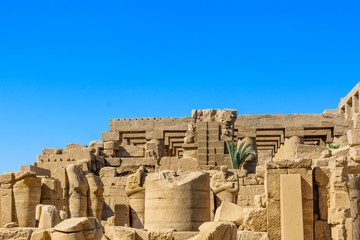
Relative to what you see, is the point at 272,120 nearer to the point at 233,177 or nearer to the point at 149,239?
the point at 233,177

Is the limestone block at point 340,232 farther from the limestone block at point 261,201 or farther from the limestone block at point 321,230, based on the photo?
the limestone block at point 261,201

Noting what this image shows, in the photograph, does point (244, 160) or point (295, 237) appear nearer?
point (295, 237)

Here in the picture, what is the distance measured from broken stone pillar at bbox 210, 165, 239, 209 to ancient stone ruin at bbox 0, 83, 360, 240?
27mm

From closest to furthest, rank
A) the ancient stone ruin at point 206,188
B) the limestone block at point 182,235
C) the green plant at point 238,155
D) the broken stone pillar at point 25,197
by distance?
the limestone block at point 182,235 < the ancient stone ruin at point 206,188 < the broken stone pillar at point 25,197 < the green plant at point 238,155

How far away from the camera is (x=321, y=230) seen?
9.32 meters

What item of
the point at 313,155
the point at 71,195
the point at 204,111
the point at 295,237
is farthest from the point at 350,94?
the point at 295,237

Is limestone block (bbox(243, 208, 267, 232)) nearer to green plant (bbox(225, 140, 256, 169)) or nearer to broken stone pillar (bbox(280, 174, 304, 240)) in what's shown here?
broken stone pillar (bbox(280, 174, 304, 240))

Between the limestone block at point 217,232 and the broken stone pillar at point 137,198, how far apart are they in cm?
612

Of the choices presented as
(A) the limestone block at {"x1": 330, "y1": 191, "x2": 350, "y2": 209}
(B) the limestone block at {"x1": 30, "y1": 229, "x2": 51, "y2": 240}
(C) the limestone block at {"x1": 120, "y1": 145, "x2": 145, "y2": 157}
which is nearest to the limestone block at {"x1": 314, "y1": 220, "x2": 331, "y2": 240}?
(A) the limestone block at {"x1": 330, "y1": 191, "x2": 350, "y2": 209}

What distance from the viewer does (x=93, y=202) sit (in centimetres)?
1605

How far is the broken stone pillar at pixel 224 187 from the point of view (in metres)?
15.1

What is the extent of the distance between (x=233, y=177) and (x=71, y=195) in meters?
4.34

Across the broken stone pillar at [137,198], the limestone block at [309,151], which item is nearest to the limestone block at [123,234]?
the broken stone pillar at [137,198]

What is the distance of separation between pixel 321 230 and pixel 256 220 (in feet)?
Answer: 3.49
